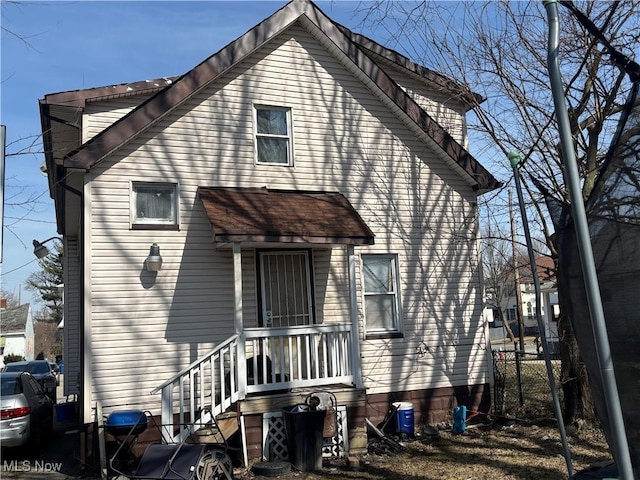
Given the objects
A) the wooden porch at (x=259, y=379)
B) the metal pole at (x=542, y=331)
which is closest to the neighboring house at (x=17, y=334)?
the wooden porch at (x=259, y=379)

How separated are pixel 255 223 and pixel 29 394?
223 inches

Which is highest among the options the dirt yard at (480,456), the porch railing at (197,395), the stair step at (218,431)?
the porch railing at (197,395)

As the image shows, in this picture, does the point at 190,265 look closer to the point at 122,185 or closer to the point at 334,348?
the point at 122,185

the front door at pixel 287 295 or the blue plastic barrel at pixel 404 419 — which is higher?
the front door at pixel 287 295

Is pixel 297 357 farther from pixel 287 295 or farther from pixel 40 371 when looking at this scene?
pixel 40 371

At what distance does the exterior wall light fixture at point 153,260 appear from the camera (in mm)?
9334

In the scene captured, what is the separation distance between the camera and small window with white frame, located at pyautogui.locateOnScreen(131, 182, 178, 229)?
31.8 feet

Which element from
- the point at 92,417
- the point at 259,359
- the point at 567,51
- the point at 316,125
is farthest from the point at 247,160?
the point at 567,51

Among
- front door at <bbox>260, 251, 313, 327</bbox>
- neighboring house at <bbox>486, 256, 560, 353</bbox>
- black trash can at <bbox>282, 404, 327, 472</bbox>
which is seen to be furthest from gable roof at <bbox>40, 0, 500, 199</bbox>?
neighboring house at <bbox>486, 256, 560, 353</bbox>

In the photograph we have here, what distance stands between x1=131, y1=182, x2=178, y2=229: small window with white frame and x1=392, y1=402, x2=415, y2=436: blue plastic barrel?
5086mm

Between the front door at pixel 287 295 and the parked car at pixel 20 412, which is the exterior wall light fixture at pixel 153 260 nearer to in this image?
the front door at pixel 287 295

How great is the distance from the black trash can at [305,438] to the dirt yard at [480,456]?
16cm

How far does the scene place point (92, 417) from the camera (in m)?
8.88

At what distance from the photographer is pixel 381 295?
37.0 ft
